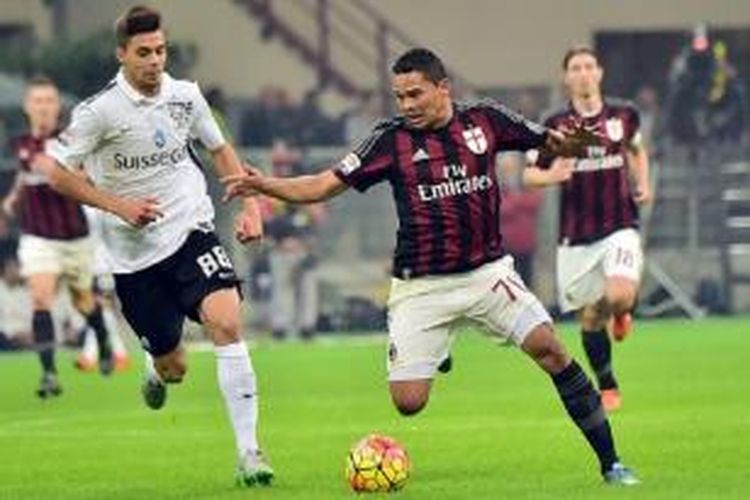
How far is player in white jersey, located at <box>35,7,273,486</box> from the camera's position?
1513 cm

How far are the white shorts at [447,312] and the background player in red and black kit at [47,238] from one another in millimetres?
10238

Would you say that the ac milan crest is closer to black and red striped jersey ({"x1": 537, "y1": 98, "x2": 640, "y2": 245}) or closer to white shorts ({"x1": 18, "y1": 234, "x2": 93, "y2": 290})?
black and red striped jersey ({"x1": 537, "y1": 98, "x2": 640, "y2": 245})

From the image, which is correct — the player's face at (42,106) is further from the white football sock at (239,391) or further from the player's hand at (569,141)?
the player's hand at (569,141)

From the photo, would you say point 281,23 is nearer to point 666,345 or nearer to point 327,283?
point 327,283


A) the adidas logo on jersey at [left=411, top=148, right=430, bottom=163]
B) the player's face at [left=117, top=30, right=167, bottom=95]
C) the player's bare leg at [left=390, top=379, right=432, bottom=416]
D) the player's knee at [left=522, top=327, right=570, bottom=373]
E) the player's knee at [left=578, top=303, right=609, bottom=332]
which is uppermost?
the player's face at [left=117, top=30, right=167, bottom=95]

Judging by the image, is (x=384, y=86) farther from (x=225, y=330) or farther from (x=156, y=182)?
(x=225, y=330)

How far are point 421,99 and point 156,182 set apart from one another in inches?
81.3

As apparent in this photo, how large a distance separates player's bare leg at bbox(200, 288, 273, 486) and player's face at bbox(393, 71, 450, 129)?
162cm

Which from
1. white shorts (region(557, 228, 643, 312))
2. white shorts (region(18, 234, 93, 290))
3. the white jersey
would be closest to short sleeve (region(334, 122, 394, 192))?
the white jersey

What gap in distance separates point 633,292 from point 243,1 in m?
23.4

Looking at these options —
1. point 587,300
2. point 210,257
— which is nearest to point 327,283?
point 587,300

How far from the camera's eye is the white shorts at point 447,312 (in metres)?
14.3

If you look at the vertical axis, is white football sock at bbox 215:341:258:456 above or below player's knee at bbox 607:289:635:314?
above

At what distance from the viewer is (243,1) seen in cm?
4328
